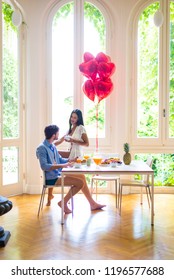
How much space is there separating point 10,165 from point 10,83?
1.34m

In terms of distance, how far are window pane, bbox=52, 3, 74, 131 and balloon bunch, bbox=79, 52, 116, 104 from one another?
0.60m

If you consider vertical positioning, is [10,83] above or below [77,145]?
above

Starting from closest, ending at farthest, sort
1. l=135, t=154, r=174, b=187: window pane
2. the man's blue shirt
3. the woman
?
the man's blue shirt → the woman → l=135, t=154, r=174, b=187: window pane

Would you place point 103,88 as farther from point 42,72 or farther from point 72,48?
point 42,72

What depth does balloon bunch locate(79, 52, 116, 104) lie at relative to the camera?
18.8ft

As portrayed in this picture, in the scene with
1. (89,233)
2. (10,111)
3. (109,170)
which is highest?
(10,111)

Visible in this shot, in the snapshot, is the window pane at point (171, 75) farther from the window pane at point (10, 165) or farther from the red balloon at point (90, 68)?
the window pane at point (10, 165)

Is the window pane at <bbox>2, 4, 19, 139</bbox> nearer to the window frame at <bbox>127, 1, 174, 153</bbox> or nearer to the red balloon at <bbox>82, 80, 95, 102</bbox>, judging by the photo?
the red balloon at <bbox>82, 80, 95, 102</bbox>

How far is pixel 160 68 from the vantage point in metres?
6.28

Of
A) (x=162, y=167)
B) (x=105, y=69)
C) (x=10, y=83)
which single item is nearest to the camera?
(x=105, y=69)

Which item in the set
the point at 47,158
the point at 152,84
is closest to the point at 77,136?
the point at 47,158

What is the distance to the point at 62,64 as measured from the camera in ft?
20.9

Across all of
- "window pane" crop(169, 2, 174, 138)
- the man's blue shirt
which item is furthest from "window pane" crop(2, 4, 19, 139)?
"window pane" crop(169, 2, 174, 138)
